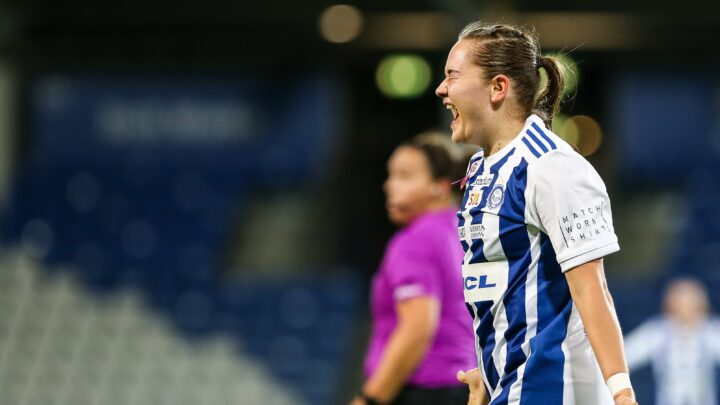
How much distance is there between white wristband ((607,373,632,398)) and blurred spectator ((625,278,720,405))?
5.84 metres

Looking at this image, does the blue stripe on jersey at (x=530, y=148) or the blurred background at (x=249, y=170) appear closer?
the blue stripe on jersey at (x=530, y=148)

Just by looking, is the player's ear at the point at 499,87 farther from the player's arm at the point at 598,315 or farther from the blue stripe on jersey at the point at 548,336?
the player's arm at the point at 598,315

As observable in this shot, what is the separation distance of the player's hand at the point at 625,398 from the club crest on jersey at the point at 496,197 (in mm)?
442

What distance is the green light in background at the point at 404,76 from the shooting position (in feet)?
38.1

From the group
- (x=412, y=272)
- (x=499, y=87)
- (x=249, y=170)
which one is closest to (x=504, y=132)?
(x=499, y=87)

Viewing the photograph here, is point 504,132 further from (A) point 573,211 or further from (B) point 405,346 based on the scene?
(B) point 405,346

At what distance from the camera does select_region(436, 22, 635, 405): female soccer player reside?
6.68ft

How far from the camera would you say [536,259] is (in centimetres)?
215

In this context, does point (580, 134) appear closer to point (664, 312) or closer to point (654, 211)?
point (654, 211)

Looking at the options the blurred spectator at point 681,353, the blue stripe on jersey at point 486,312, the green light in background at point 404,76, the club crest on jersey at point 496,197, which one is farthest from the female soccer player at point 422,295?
the green light in background at point 404,76

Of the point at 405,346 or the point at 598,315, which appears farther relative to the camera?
the point at 405,346

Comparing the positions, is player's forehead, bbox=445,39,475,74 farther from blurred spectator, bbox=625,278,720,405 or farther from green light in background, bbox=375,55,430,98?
green light in background, bbox=375,55,430,98

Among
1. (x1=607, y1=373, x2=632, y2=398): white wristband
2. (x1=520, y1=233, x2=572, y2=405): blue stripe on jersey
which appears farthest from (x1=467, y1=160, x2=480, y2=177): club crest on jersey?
(x1=607, y1=373, x2=632, y2=398): white wristband

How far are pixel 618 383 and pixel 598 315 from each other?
0.41 ft
